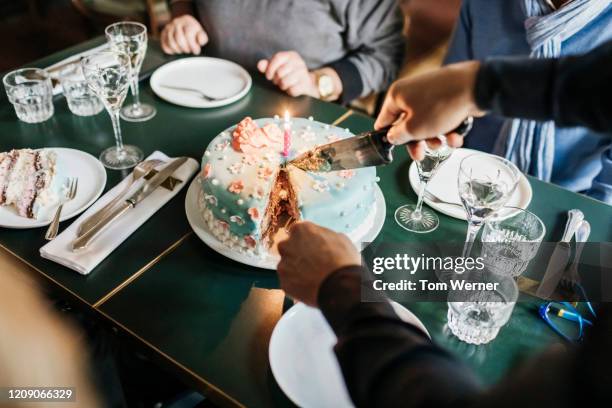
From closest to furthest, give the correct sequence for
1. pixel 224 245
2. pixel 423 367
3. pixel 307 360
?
1. pixel 423 367
2. pixel 307 360
3. pixel 224 245

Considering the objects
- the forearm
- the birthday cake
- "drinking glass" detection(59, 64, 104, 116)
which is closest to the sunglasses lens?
the birthday cake

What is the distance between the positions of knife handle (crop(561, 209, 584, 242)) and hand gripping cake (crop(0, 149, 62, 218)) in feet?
4.24

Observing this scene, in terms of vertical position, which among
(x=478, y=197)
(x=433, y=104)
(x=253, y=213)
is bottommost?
(x=253, y=213)

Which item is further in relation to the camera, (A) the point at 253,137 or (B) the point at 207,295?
(A) the point at 253,137

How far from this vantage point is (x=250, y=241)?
50.3 inches

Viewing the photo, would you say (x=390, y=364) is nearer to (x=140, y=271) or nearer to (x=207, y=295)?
(x=207, y=295)

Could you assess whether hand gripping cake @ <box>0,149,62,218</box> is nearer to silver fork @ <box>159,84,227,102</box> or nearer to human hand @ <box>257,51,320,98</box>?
silver fork @ <box>159,84,227,102</box>

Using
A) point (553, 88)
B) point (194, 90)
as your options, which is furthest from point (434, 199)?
point (194, 90)

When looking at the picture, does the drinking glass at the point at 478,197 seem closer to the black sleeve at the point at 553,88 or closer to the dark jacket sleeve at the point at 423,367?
the black sleeve at the point at 553,88

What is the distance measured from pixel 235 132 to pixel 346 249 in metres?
0.61

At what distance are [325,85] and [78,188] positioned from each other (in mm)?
1023

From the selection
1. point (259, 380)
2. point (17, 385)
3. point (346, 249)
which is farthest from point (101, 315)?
point (346, 249)

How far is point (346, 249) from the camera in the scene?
0.98m

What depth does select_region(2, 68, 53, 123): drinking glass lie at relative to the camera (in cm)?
163
